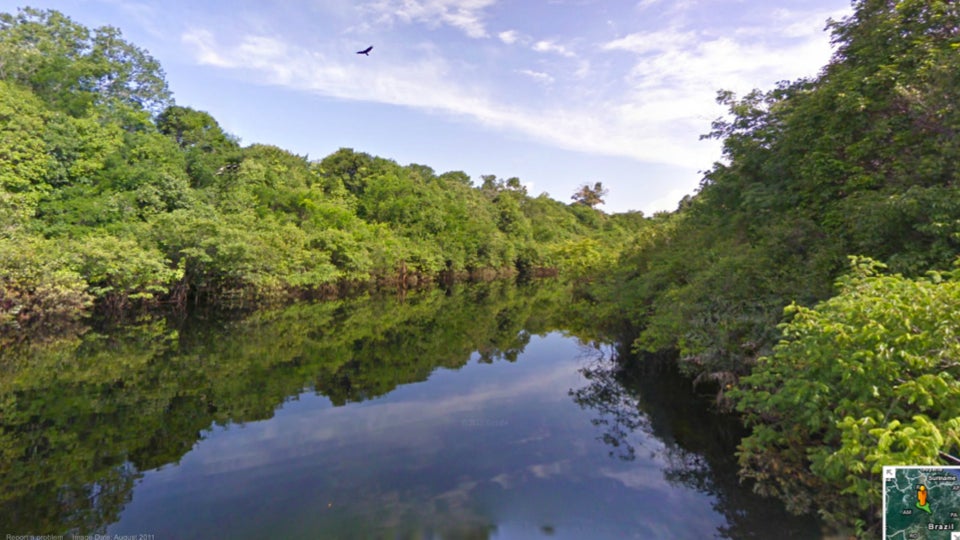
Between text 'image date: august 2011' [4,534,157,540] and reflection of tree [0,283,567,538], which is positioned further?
reflection of tree [0,283,567,538]

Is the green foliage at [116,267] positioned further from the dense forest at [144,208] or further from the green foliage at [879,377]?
the green foliage at [879,377]

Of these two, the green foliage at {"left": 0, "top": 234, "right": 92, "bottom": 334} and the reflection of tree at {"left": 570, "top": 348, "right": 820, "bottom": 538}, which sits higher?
the green foliage at {"left": 0, "top": 234, "right": 92, "bottom": 334}

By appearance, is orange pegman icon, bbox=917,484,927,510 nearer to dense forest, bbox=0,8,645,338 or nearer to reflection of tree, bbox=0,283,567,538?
reflection of tree, bbox=0,283,567,538

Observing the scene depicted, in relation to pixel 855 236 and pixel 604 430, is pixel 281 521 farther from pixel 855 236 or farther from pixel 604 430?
pixel 855 236

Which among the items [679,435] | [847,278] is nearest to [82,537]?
[679,435]

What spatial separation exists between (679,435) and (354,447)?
6000 mm

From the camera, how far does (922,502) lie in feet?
11.9

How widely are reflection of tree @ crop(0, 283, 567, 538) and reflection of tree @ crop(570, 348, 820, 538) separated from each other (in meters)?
3.45

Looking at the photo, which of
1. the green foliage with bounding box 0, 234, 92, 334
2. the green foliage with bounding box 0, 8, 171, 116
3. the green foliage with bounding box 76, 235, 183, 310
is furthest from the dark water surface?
the green foliage with bounding box 0, 8, 171, 116

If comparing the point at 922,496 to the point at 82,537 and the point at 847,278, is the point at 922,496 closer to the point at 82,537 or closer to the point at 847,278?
the point at 847,278

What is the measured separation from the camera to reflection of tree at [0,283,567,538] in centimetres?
631

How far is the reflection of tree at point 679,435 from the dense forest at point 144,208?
10159mm

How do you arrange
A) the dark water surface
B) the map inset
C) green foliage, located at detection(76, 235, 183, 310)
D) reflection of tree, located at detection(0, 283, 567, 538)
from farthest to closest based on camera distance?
1. green foliage, located at detection(76, 235, 183, 310)
2. reflection of tree, located at detection(0, 283, 567, 538)
3. the dark water surface
4. the map inset

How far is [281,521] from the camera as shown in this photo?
5699 millimetres
